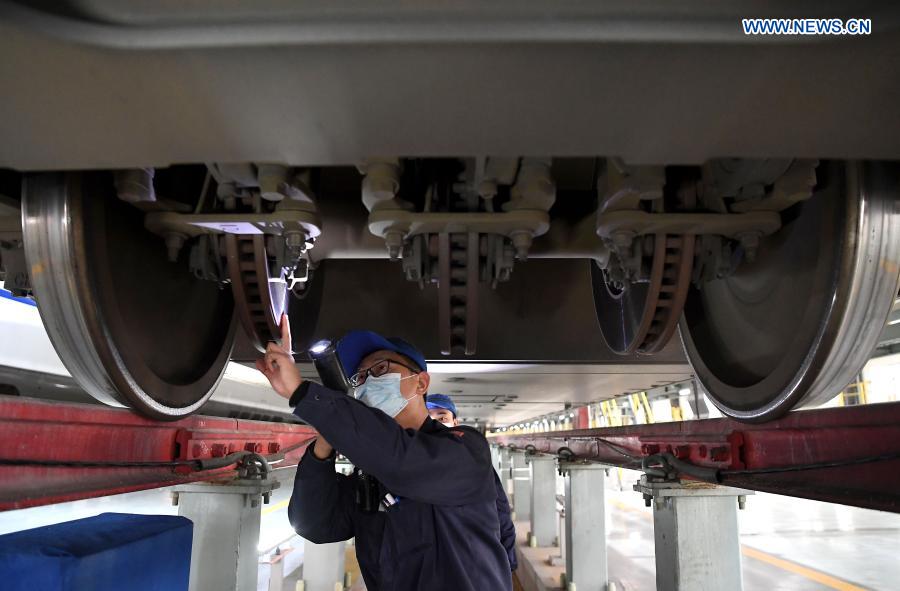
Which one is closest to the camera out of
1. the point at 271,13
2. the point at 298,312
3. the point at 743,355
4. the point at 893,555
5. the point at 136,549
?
the point at 271,13

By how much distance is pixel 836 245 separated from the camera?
1131 millimetres

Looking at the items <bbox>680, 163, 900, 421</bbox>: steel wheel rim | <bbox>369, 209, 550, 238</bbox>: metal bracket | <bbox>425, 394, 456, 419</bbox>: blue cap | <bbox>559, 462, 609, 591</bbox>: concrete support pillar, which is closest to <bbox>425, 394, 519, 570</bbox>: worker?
<bbox>425, 394, 456, 419</bbox>: blue cap

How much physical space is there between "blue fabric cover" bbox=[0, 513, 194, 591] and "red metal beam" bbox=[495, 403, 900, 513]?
1305mm

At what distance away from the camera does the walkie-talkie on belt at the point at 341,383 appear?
1312 millimetres

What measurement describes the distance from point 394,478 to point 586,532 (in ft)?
13.3

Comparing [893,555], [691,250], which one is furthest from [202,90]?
[893,555]

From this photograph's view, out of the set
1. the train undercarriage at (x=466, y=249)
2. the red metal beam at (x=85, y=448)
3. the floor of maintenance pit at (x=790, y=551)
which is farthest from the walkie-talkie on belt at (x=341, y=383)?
the floor of maintenance pit at (x=790, y=551)

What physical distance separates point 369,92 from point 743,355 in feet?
4.09

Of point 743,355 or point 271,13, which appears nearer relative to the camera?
point 271,13

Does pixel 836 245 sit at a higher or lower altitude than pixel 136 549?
higher

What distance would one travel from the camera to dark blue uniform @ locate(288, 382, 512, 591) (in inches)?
41.7

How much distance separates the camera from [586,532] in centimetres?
465

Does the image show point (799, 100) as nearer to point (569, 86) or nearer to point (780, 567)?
point (569, 86)

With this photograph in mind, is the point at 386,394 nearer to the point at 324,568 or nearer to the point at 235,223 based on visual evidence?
the point at 235,223
